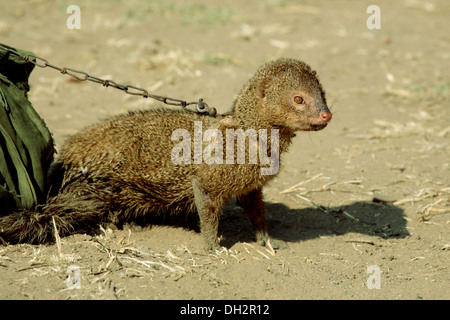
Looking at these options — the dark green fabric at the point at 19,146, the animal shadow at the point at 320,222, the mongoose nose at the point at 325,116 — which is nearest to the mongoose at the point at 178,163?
the mongoose nose at the point at 325,116

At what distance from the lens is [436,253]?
13.8ft

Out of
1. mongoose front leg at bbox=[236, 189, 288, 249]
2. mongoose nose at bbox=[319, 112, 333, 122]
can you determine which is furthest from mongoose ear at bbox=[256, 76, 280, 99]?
mongoose front leg at bbox=[236, 189, 288, 249]

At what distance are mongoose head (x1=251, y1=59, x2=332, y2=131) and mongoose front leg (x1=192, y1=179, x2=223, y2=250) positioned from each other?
28.1 inches

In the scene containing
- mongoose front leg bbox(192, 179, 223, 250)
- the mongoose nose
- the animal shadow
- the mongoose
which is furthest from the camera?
the animal shadow

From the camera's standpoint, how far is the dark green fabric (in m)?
3.91

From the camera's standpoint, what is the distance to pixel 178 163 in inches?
165

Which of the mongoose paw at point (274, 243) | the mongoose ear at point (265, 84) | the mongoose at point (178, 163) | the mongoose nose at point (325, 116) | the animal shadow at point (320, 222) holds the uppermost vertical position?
the mongoose ear at point (265, 84)

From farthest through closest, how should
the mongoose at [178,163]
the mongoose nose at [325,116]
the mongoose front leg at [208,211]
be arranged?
1. the mongoose front leg at [208,211]
2. the mongoose at [178,163]
3. the mongoose nose at [325,116]

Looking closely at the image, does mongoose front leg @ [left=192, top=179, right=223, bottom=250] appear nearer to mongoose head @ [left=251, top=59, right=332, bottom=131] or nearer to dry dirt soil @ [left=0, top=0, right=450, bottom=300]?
dry dirt soil @ [left=0, top=0, right=450, bottom=300]

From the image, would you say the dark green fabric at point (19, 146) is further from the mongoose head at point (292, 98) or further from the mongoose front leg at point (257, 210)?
the mongoose head at point (292, 98)

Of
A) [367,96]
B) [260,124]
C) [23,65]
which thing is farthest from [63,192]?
[367,96]

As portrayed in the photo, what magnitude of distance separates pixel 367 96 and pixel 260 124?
3645mm

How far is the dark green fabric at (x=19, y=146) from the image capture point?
391 centimetres

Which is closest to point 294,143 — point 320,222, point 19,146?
point 320,222
